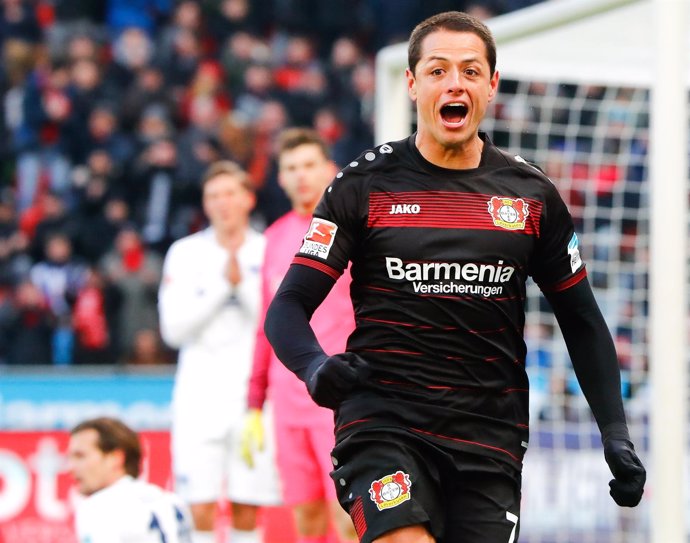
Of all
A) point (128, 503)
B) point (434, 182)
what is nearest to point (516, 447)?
point (434, 182)

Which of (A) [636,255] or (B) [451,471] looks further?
(A) [636,255]

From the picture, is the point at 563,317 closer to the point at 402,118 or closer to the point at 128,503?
the point at 128,503

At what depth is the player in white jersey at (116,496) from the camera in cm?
508

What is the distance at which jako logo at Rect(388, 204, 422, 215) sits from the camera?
3.46m

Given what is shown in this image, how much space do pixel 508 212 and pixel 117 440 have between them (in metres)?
2.50

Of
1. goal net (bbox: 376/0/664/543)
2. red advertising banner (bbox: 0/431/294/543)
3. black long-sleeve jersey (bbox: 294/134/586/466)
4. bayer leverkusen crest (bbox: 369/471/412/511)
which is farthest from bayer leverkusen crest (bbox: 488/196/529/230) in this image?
red advertising banner (bbox: 0/431/294/543)

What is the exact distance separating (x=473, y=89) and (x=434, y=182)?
0.25m

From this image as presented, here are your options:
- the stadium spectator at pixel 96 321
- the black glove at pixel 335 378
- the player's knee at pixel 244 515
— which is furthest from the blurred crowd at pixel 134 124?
the black glove at pixel 335 378

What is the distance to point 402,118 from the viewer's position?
7.29m

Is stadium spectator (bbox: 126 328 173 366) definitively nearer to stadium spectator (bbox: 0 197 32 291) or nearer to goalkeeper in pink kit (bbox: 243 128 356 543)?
stadium spectator (bbox: 0 197 32 291)

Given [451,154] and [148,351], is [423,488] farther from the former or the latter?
[148,351]

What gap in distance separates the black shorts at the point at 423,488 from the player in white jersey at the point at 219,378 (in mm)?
3567

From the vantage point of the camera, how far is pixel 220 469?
704 centimetres

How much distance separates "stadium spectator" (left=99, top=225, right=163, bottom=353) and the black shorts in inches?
342
